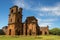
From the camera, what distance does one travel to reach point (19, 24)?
52.0m

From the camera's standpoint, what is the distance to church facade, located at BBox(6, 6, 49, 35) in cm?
5097

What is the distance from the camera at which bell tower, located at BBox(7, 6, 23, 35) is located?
50.7 meters

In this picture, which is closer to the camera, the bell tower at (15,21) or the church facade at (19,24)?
the bell tower at (15,21)

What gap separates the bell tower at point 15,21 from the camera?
50684mm

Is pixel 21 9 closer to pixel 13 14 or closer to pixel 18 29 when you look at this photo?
pixel 13 14

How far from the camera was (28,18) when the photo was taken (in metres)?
53.6

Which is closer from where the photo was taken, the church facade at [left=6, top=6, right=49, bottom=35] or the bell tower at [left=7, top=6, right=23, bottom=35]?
the bell tower at [left=7, top=6, right=23, bottom=35]

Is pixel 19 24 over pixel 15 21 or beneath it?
beneath

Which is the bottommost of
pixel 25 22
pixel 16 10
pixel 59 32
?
pixel 59 32

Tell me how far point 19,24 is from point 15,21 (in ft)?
6.89

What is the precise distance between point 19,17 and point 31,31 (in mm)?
7163

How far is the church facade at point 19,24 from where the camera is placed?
167ft

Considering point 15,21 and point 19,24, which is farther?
point 19,24

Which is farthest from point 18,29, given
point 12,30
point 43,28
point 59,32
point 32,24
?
point 59,32
